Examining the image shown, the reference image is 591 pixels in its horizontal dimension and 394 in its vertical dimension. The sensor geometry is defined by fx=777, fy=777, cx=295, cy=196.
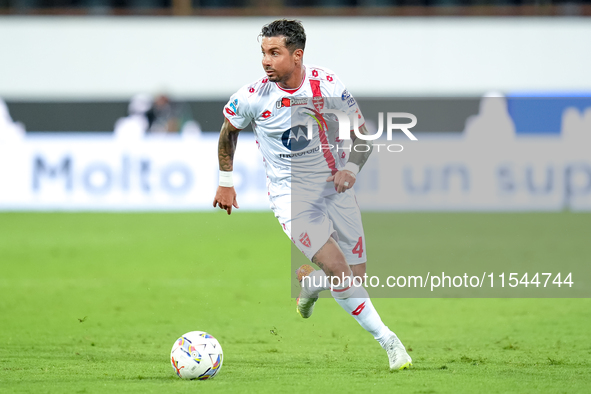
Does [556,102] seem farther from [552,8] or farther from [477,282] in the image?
[477,282]

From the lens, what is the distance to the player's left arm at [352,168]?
561 cm

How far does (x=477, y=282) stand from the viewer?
9938mm

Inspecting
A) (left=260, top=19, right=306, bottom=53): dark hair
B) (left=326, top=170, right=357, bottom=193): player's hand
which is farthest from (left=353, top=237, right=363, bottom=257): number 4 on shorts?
(left=260, top=19, right=306, bottom=53): dark hair

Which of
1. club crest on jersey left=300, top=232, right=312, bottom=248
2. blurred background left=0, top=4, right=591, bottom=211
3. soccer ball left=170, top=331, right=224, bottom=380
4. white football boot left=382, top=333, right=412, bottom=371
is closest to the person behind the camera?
soccer ball left=170, top=331, right=224, bottom=380

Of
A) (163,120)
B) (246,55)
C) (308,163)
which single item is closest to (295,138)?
(308,163)

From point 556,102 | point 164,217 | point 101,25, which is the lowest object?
point 164,217

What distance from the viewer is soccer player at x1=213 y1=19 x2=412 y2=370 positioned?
18.4 feet

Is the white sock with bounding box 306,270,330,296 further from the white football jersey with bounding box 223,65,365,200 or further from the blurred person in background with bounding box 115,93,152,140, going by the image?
the blurred person in background with bounding box 115,93,152,140

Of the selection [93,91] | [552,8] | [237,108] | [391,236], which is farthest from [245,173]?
[552,8]

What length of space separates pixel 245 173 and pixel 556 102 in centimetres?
718

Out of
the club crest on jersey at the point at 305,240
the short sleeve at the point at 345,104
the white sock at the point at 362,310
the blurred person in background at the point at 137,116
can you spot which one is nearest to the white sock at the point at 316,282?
the white sock at the point at 362,310

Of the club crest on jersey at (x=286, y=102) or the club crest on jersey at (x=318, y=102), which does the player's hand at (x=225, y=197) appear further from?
the club crest on jersey at (x=318, y=102)

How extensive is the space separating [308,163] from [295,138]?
23 centimetres

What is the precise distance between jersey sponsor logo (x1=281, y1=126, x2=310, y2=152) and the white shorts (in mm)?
377
